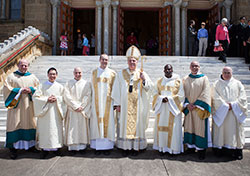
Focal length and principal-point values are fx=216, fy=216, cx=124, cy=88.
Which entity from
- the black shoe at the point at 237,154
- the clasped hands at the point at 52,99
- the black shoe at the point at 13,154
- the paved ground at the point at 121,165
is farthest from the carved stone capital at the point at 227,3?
the black shoe at the point at 13,154

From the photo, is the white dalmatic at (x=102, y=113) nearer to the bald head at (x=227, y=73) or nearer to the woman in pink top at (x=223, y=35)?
the bald head at (x=227, y=73)

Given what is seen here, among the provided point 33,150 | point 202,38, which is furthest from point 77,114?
point 202,38

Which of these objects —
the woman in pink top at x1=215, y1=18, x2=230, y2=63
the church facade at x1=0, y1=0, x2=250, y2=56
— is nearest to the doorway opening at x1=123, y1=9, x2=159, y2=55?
the church facade at x1=0, y1=0, x2=250, y2=56

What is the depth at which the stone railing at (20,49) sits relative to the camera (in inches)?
273

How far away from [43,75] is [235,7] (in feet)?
33.4

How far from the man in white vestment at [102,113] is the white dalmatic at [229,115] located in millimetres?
1910

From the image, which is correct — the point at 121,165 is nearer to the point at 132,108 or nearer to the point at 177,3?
the point at 132,108

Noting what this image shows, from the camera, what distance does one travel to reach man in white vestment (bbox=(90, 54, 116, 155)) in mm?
4051

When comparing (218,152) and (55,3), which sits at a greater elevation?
(55,3)

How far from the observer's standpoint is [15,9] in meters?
12.7

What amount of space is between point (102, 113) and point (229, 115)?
7.64ft

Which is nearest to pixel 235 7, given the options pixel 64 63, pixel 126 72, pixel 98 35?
pixel 98 35

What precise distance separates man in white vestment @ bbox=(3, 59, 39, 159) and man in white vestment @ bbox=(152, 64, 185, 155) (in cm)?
236

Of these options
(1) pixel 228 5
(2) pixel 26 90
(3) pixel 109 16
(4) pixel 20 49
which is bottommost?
(2) pixel 26 90
